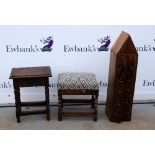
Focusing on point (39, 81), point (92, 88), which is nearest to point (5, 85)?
point (39, 81)

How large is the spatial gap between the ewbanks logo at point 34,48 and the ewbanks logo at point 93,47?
0.22m

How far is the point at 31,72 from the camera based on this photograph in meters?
3.34

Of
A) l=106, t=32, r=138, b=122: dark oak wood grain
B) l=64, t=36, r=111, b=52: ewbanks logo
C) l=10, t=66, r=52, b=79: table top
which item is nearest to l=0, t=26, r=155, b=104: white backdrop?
l=64, t=36, r=111, b=52: ewbanks logo

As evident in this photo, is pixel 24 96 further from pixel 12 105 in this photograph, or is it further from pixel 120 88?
pixel 120 88

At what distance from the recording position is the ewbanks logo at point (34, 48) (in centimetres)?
366

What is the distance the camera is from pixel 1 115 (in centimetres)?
361

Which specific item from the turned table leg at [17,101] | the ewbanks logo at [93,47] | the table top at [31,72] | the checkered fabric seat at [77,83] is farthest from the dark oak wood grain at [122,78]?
the turned table leg at [17,101]

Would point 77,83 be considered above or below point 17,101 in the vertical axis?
above

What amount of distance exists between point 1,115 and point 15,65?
67 cm

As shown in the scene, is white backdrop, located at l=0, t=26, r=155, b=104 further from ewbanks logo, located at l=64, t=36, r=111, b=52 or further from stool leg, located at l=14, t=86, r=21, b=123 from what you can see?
stool leg, located at l=14, t=86, r=21, b=123

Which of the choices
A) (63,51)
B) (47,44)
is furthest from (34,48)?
(63,51)

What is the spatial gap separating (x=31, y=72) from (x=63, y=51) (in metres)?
0.60

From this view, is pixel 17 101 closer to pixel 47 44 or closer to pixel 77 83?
pixel 77 83
